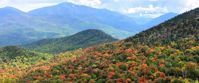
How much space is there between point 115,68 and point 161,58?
937 centimetres

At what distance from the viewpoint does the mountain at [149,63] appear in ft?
226

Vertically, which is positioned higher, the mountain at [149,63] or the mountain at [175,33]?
the mountain at [175,33]

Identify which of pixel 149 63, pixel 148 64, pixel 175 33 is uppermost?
pixel 175 33

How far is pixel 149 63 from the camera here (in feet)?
260

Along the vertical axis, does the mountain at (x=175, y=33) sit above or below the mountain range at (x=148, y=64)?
above

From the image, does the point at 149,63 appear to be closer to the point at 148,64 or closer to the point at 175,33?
the point at 148,64

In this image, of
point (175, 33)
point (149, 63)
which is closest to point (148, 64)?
point (149, 63)

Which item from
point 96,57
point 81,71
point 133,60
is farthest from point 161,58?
point 96,57

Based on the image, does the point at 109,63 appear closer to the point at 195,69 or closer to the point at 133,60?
the point at 133,60

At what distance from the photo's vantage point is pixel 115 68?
273ft

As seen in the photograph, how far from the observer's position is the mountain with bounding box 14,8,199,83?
69000mm

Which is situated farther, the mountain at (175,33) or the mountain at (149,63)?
the mountain at (175,33)

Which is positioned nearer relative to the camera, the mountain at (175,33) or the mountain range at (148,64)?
the mountain range at (148,64)

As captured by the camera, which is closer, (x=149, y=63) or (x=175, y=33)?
(x=149, y=63)
